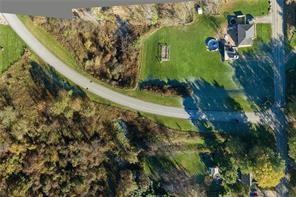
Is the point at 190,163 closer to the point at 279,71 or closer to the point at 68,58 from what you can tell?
the point at 279,71

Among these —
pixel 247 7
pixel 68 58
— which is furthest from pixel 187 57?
pixel 68 58

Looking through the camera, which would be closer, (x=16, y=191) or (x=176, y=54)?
(x=16, y=191)

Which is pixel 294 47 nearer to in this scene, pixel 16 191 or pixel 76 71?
pixel 76 71

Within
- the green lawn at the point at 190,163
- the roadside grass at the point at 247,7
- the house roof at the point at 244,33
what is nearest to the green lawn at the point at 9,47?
the green lawn at the point at 190,163

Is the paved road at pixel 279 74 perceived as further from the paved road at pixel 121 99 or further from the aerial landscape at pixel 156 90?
the paved road at pixel 121 99

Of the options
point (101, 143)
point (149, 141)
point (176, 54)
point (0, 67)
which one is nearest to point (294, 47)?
point (176, 54)

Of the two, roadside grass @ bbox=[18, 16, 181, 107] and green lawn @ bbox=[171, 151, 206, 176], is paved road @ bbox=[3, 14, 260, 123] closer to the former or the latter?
roadside grass @ bbox=[18, 16, 181, 107]
